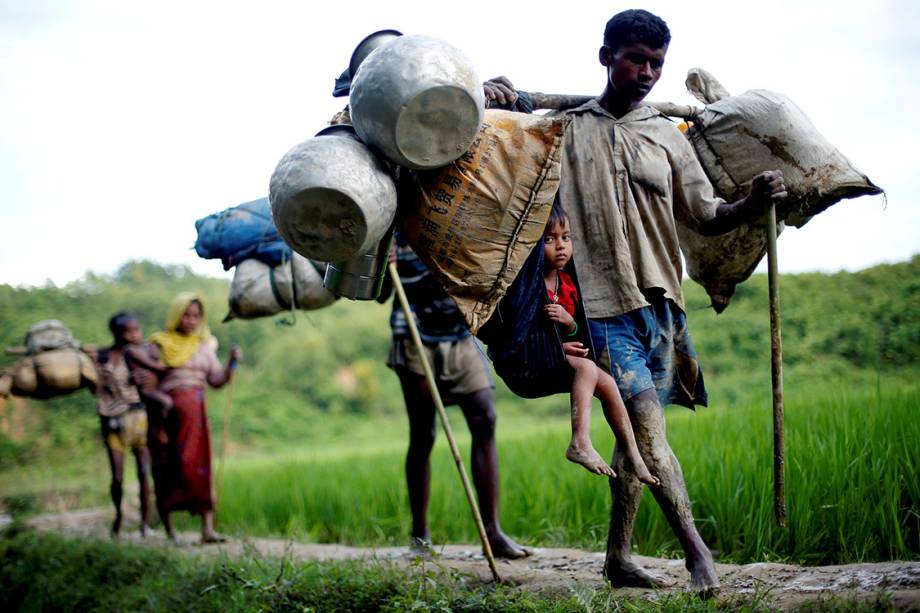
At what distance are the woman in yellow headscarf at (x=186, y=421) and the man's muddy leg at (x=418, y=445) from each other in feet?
8.16

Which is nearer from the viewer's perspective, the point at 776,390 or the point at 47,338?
the point at 776,390

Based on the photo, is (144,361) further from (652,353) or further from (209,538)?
(652,353)

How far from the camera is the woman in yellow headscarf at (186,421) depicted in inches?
273

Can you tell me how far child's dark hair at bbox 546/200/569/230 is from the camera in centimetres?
312

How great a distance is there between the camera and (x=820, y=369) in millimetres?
9148

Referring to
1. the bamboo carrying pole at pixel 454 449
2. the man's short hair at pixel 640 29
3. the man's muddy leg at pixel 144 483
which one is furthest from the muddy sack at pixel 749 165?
the man's muddy leg at pixel 144 483

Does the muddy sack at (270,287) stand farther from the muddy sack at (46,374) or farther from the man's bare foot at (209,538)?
the muddy sack at (46,374)

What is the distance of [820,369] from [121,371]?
6.90 metres

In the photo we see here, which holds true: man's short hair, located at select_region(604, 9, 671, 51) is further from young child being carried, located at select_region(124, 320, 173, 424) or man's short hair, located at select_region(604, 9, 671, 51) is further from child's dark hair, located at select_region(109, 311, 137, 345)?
child's dark hair, located at select_region(109, 311, 137, 345)

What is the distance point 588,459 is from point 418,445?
2.06 m

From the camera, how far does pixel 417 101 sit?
2.67 m

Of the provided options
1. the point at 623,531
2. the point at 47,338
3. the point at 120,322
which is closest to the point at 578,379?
the point at 623,531

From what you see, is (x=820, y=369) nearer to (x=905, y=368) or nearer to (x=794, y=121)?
(x=905, y=368)

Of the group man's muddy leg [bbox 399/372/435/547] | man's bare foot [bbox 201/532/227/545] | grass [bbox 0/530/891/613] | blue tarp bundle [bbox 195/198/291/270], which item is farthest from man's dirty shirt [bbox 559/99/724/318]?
man's bare foot [bbox 201/532/227/545]
